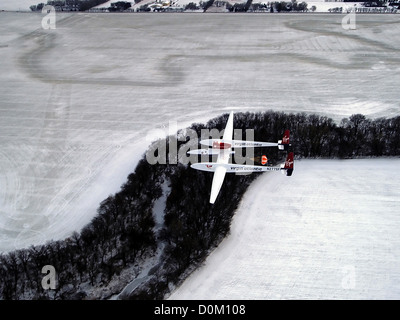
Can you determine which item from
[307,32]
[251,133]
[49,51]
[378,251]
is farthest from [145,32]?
[378,251]

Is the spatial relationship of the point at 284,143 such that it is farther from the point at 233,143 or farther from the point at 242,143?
the point at 233,143

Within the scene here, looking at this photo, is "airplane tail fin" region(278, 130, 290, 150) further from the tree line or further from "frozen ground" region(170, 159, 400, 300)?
"frozen ground" region(170, 159, 400, 300)

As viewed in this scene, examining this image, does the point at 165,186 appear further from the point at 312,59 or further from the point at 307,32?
the point at 307,32

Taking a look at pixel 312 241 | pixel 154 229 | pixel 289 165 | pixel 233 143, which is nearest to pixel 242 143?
pixel 233 143

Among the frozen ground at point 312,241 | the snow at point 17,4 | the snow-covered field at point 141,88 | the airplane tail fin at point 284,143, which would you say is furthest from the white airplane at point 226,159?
the snow at point 17,4

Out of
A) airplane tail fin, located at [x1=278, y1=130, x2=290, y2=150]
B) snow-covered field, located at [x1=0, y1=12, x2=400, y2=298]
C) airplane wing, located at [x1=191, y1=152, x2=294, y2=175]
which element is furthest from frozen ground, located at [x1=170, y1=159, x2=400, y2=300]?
airplane tail fin, located at [x1=278, y1=130, x2=290, y2=150]
